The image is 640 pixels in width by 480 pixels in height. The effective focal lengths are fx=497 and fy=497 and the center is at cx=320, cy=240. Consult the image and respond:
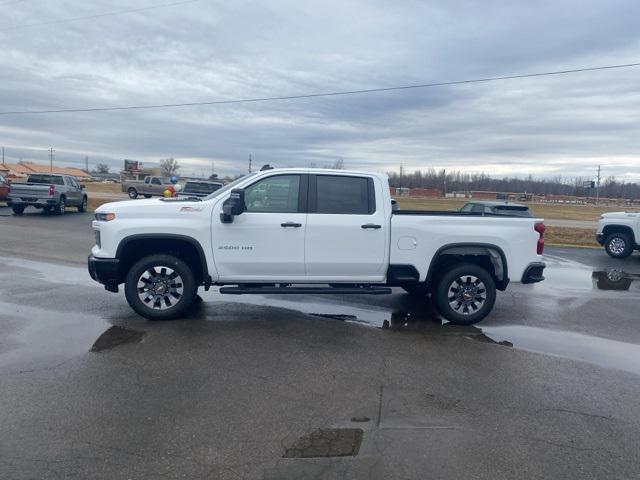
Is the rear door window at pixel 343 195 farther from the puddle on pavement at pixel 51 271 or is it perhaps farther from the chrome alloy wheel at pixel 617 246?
the chrome alloy wheel at pixel 617 246

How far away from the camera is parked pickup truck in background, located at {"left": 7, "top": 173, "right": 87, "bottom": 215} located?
20.7m

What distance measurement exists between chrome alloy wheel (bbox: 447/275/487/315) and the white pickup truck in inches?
0.5

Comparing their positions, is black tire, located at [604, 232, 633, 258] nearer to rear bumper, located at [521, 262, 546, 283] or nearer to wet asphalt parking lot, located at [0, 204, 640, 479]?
wet asphalt parking lot, located at [0, 204, 640, 479]

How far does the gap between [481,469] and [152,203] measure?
4912 millimetres

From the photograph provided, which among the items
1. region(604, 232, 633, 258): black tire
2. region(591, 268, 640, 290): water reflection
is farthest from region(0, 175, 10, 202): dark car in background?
region(604, 232, 633, 258): black tire

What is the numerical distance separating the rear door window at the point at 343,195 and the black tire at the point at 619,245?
36.2ft

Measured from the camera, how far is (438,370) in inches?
201

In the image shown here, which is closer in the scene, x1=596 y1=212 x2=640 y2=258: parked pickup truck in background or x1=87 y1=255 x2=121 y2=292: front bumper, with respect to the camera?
x1=87 y1=255 x2=121 y2=292: front bumper

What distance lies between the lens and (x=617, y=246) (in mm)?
14438

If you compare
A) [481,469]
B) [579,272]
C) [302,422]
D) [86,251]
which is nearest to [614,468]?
[481,469]

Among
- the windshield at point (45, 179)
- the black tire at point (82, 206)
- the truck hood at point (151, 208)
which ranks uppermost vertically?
the windshield at point (45, 179)

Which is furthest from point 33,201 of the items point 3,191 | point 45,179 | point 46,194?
point 3,191

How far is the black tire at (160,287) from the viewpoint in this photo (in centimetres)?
632

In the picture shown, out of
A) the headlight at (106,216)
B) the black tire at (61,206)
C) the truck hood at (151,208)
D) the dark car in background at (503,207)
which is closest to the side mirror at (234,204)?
the truck hood at (151,208)
